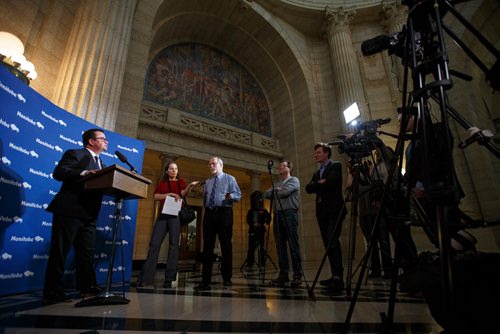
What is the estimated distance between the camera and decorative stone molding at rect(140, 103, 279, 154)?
7766 millimetres

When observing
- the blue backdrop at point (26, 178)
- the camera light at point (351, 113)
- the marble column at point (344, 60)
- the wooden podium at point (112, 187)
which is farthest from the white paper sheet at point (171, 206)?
the marble column at point (344, 60)

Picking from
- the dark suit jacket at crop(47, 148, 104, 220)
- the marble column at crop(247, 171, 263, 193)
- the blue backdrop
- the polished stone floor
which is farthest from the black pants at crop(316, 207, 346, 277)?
the marble column at crop(247, 171, 263, 193)

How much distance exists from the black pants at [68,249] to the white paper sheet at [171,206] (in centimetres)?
89

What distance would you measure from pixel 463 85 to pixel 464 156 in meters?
2.38

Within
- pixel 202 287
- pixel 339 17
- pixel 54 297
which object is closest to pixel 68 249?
pixel 54 297

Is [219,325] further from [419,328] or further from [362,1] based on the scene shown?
[362,1]

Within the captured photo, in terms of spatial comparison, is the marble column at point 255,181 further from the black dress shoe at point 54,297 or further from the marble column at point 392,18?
the black dress shoe at point 54,297

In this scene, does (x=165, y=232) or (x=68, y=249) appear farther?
(x=165, y=232)

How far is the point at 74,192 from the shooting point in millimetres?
2281

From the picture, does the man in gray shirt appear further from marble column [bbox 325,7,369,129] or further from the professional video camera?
marble column [bbox 325,7,369,129]

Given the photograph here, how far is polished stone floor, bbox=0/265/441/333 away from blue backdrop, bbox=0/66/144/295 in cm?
31

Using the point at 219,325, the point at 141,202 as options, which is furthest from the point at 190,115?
the point at 219,325

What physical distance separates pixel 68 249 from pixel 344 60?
987cm

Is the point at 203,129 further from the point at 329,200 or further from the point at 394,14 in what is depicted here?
the point at 394,14
